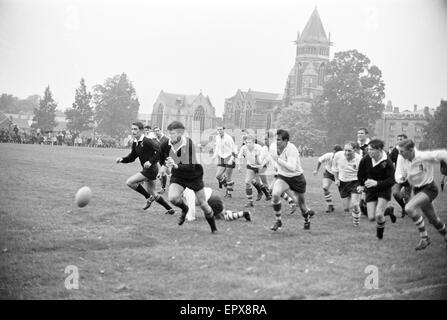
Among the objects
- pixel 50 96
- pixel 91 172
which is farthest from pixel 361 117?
pixel 91 172

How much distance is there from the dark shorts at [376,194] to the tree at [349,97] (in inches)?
1895

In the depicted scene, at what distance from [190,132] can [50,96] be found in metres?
26.7

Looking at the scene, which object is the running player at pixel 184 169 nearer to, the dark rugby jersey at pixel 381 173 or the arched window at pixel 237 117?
the dark rugby jersey at pixel 381 173

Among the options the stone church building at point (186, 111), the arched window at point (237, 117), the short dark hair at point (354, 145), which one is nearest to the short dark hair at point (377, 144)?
the short dark hair at point (354, 145)

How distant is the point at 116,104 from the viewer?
4859 cm

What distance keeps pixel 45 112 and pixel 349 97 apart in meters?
37.3

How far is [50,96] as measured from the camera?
176 ft

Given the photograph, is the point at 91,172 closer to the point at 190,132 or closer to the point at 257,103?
the point at 190,132

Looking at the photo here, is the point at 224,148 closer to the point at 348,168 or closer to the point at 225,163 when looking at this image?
the point at 225,163

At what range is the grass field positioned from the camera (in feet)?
19.7

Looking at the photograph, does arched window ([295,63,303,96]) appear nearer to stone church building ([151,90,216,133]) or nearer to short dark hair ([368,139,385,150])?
stone church building ([151,90,216,133])

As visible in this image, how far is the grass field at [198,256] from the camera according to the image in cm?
602

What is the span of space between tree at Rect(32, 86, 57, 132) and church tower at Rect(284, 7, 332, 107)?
50.2 metres

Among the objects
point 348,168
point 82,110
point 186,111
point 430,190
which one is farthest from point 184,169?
point 82,110
